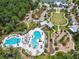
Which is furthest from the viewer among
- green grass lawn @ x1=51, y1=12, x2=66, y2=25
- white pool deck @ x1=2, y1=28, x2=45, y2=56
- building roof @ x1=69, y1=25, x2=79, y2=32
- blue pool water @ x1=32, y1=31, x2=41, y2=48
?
green grass lawn @ x1=51, y1=12, x2=66, y2=25

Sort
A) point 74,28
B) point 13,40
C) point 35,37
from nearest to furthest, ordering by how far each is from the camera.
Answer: point 13,40 → point 35,37 → point 74,28

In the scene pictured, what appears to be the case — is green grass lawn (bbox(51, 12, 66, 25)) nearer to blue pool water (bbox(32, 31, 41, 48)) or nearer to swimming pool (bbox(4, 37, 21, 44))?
blue pool water (bbox(32, 31, 41, 48))

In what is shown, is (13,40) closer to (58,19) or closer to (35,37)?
(35,37)

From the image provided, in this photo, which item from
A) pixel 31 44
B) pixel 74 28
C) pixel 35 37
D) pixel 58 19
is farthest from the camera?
pixel 58 19

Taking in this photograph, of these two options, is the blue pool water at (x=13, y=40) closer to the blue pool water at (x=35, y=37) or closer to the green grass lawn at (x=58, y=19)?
the blue pool water at (x=35, y=37)

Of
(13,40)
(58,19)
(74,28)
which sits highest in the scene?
(58,19)

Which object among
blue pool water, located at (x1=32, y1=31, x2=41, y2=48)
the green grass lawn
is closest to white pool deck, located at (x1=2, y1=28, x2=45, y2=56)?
blue pool water, located at (x1=32, y1=31, x2=41, y2=48)

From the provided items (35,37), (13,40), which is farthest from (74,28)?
(13,40)

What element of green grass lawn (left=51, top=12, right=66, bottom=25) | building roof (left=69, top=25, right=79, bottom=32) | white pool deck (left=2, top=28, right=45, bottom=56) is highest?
green grass lawn (left=51, top=12, right=66, bottom=25)
